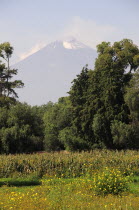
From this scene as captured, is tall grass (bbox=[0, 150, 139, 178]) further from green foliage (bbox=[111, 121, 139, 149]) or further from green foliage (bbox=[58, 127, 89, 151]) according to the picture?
green foliage (bbox=[58, 127, 89, 151])

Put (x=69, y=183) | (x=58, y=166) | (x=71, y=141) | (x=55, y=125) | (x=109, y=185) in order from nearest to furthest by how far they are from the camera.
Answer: (x=109, y=185) < (x=69, y=183) < (x=58, y=166) < (x=71, y=141) < (x=55, y=125)

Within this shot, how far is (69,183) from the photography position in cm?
1948

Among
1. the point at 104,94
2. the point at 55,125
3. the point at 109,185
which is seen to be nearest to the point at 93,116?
the point at 104,94

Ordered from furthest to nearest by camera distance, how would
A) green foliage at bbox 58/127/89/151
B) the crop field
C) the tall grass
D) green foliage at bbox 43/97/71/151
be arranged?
green foliage at bbox 43/97/71/151 < green foliage at bbox 58/127/89/151 < the tall grass < the crop field

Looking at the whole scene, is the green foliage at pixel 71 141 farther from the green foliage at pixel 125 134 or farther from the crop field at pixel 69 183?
the crop field at pixel 69 183

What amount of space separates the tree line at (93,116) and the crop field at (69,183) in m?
19.4

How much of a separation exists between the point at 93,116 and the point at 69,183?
30.6 m

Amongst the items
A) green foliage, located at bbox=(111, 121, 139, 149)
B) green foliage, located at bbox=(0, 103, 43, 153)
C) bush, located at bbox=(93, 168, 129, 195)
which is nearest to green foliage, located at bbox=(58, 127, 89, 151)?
green foliage, located at bbox=(0, 103, 43, 153)

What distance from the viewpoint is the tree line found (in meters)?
47.0

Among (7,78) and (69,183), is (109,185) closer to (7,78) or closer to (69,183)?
(69,183)

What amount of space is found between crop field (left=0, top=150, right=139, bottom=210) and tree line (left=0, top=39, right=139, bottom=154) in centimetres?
1938

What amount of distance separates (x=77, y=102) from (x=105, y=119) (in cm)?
710

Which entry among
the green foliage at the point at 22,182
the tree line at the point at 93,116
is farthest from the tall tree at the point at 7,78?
the green foliage at the point at 22,182

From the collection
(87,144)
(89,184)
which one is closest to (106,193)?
(89,184)
